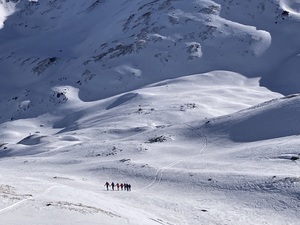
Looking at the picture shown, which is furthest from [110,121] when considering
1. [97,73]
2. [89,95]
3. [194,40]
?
[194,40]

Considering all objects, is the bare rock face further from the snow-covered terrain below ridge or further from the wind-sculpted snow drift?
the wind-sculpted snow drift

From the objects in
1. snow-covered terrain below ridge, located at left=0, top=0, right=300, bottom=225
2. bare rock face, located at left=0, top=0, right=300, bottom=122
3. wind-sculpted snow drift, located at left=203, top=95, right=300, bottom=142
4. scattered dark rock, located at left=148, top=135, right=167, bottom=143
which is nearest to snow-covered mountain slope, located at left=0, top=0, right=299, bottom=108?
bare rock face, located at left=0, top=0, right=300, bottom=122

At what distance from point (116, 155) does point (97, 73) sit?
218 feet

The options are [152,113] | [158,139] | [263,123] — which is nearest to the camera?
[263,123]

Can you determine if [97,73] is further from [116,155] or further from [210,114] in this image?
[116,155]

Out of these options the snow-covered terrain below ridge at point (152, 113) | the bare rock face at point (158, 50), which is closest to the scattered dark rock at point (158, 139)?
the snow-covered terrain below ridge at point (152, 113)

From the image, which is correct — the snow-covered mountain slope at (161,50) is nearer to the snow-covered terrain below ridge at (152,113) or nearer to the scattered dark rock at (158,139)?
the snow-covered terrain below ridge at (152,113)

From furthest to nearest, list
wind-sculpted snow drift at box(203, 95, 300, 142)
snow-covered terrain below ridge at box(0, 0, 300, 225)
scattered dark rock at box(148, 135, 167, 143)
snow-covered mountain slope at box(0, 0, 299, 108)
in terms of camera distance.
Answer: snow-covered mountain slope at box(0, 0, 299, 108) < scattered dark rock at box(148, 135, 167, 143) < wind-sculpted snow drift at box(203, 95, 300, 142) < snow-covered terrain below ridge at box(0, 0, 300, 225)

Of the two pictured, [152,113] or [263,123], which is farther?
[152,113]

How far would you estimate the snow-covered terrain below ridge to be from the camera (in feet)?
126

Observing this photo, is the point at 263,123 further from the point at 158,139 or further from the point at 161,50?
the point at 161,50

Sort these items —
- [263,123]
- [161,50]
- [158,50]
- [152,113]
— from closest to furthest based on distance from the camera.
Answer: [263,123] → [152,113] → [161,50] → [158,50]

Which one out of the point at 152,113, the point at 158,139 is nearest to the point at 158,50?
the point at 152,113

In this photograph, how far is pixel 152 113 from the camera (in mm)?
96000
